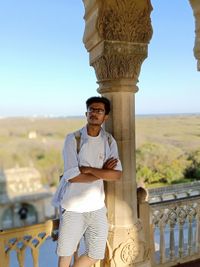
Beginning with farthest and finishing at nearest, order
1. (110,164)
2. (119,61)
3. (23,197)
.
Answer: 1. (23,197)
2. (119,61)
3. (110,164)

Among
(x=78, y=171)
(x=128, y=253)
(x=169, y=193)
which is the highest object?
(x=78, y=171)

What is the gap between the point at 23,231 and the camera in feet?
5.75

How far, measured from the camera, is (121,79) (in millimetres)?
1875

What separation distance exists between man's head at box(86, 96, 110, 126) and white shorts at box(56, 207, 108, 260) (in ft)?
1.86

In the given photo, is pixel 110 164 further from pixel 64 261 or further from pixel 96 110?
pixel 64 261

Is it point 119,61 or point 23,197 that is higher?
point 119,61

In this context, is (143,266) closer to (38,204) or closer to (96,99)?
(96,99)

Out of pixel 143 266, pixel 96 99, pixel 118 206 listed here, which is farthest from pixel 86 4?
pixel 143 266

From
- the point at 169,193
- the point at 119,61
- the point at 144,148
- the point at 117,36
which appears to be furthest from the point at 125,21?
the point at 144,148

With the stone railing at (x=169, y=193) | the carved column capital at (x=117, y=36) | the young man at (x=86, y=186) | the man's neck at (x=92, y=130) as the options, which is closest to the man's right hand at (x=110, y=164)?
the young man at (x=86, y=186)

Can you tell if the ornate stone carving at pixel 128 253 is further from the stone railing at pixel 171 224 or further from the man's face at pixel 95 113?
the man's face at pixel 95 113

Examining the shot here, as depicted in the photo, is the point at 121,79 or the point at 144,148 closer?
the point at 121,79

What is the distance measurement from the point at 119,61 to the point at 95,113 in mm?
498

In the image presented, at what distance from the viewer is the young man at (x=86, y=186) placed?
5.00 feet
